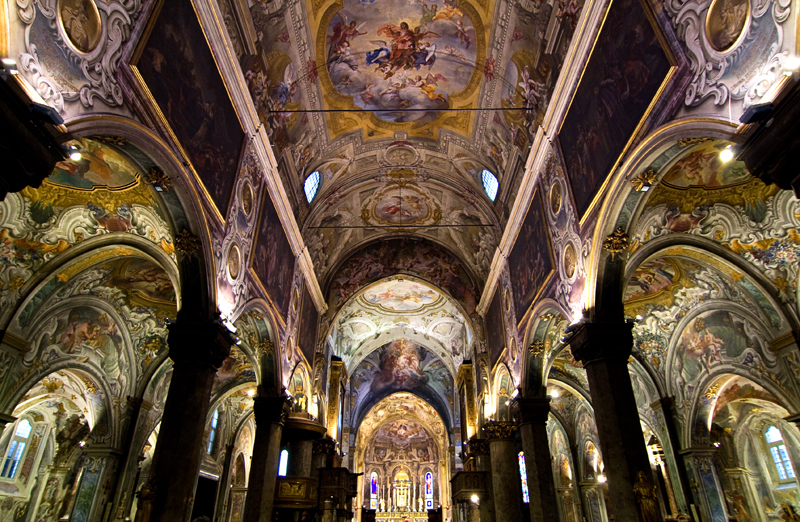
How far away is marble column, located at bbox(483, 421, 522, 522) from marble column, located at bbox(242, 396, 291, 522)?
7.16 meters

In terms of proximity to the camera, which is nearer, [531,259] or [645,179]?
[645,179]

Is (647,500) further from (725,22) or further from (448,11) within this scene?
(448,11)

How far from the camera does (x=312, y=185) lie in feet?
58.7

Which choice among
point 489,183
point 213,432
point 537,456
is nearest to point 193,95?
point 489,183

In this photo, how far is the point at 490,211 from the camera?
59.4ft

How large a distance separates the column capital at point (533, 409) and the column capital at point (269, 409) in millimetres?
6777

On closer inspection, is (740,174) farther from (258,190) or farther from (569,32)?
(258,190)

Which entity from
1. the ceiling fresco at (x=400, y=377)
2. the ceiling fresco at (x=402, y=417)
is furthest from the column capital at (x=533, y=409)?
the ceiling fresco at (x=402, y=417)

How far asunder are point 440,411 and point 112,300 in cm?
2518

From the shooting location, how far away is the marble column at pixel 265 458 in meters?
12.7

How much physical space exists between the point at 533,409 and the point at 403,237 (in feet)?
36.7

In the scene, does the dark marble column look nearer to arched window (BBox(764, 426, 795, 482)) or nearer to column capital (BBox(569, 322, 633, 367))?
column capital (BBox(569, 322, 633, 367))

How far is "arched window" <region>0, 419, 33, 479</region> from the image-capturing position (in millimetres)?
18312

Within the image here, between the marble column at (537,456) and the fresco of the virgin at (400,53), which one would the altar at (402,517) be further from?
the fresco of the virgin at (400,53)
